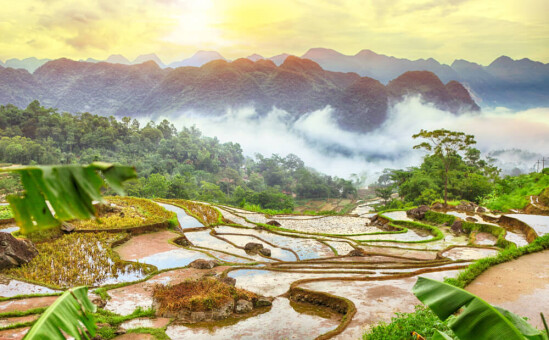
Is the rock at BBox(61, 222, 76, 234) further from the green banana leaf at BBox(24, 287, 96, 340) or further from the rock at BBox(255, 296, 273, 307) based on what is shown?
the green banana leaf at BBox(24, 287, 96, 340)

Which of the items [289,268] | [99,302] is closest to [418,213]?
[289,268]

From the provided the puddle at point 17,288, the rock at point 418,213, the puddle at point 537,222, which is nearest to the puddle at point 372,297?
the puddle at point 17,288

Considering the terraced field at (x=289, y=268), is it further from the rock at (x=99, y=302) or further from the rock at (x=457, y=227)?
the rock at (x=457, y=227)

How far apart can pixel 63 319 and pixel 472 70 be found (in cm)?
16176

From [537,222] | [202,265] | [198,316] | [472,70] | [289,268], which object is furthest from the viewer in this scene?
[472,70]

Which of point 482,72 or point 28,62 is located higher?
point 28,62

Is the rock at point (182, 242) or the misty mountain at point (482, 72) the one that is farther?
the misty mountain at point (482, 72)

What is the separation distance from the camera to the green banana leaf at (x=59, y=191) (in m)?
2.61

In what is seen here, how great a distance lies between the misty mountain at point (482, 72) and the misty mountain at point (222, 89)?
11540 millimetres

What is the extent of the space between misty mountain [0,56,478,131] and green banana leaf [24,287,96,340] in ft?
426

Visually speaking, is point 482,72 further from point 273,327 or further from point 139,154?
point 273,327

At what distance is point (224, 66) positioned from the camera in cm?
14650

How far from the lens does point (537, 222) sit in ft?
63.2

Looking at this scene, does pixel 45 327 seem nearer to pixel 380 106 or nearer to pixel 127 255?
pixel 127 255
